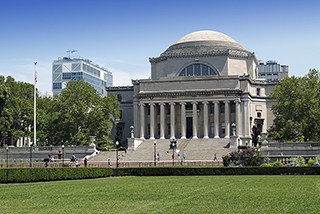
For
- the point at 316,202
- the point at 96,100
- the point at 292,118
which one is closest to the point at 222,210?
the point at 316,202

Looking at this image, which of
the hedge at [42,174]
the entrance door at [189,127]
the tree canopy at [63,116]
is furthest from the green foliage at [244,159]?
the entrance door at [189,127]

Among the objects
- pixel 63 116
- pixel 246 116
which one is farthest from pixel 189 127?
pixel 63 116

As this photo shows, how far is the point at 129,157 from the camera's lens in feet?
Result: 287

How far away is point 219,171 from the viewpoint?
5203 centimetres

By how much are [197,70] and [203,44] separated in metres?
5.11

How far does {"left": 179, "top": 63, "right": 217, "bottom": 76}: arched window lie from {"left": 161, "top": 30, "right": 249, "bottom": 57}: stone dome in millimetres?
2482

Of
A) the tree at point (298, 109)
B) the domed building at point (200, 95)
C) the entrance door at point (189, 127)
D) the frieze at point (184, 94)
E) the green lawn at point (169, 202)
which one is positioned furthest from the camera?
the entrance door at point (189, 127)

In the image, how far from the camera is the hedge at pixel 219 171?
50.7 m

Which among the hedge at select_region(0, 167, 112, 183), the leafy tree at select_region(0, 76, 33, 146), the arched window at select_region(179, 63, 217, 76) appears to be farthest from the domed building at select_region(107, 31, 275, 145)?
the hedge at select_region(0, 167, 112, 183)

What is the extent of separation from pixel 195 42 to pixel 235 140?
27650mm

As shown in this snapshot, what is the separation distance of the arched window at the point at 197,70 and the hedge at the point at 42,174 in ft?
202

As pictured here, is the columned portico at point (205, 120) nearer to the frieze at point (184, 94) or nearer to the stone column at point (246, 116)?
the frieze at point (184, 94)

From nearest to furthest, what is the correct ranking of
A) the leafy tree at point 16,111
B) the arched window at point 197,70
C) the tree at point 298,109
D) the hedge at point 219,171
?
the hedge at point 219,171 → the tree at point 298,109 → the leafy tree at point 16,111 → the arched window at point 197,70

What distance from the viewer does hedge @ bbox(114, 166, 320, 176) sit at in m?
50.7
